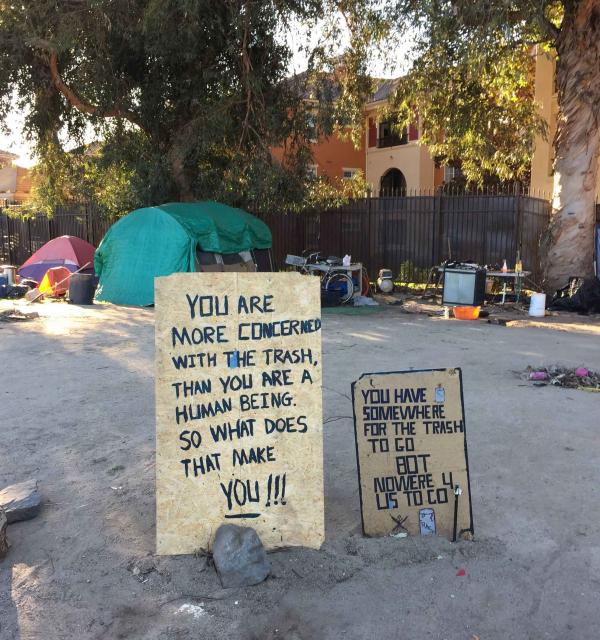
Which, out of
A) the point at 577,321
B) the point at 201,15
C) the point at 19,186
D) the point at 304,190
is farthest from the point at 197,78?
the point at 19,186

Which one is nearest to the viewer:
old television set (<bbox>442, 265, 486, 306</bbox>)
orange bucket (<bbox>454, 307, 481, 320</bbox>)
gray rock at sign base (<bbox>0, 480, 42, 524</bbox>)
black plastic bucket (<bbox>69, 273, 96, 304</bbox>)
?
gray rock at sign base (<bbox>0, 480, 42, 524</bbox>)

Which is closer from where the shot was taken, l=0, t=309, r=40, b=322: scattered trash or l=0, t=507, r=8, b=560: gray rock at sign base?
l=0, t=507, r=8, b=560: gray rock at sign base

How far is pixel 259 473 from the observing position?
10.3 feet

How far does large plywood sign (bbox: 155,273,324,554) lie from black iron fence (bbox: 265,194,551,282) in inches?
535

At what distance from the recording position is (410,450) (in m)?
3.35

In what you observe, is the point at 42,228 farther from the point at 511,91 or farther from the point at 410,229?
the point at 511,91

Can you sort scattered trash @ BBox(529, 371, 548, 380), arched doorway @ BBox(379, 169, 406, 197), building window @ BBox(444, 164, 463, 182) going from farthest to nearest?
arched doorway @ BBox(379, 169, 406, 197) → building window @ BBox(444, 164, 463, 182) → scattered trash @ BBox(529, 371, 548, 380)

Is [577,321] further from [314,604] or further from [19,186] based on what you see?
[19,186]

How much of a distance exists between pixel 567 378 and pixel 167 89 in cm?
1275

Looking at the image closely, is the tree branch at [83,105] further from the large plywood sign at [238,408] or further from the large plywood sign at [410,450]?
the large plywood sign at [410,450]

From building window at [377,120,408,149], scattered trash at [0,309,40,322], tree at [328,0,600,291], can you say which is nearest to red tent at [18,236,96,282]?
scattered trash at [0,309,40,322]

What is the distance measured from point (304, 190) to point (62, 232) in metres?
9.31

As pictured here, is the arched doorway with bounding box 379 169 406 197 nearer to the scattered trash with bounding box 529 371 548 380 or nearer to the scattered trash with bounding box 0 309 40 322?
the scattered trash with bounding box 0 309 40 322

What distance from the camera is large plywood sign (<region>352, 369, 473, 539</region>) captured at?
3338 millimetres
